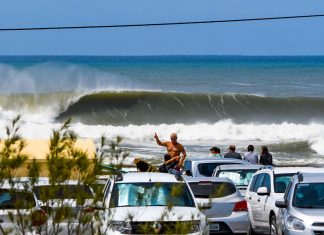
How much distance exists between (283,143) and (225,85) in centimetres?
4307

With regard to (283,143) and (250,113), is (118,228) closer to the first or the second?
(283,143)

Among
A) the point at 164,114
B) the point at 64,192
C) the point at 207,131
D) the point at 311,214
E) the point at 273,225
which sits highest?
the point at 164,114

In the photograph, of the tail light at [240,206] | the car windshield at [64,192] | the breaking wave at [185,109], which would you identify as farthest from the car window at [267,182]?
the breaking wave at [185,109]

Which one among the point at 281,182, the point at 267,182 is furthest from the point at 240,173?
the point at 281,182

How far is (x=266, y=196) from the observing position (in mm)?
19438

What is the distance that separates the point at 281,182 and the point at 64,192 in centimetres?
1149

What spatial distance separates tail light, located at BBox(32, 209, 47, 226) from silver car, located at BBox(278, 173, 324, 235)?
24.4 ft

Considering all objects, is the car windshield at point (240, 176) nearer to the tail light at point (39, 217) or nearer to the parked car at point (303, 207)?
the parked car at point (303, 207)

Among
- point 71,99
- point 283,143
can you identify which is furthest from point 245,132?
point 71,99

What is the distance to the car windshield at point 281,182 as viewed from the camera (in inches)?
767

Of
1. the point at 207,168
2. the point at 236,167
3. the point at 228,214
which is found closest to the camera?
the point at 228,214

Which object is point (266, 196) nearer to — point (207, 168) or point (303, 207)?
Result: point (303, 207)

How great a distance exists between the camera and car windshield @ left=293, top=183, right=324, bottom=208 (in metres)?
16.5

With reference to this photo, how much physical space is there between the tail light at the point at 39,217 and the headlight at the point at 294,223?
7.52 metres
